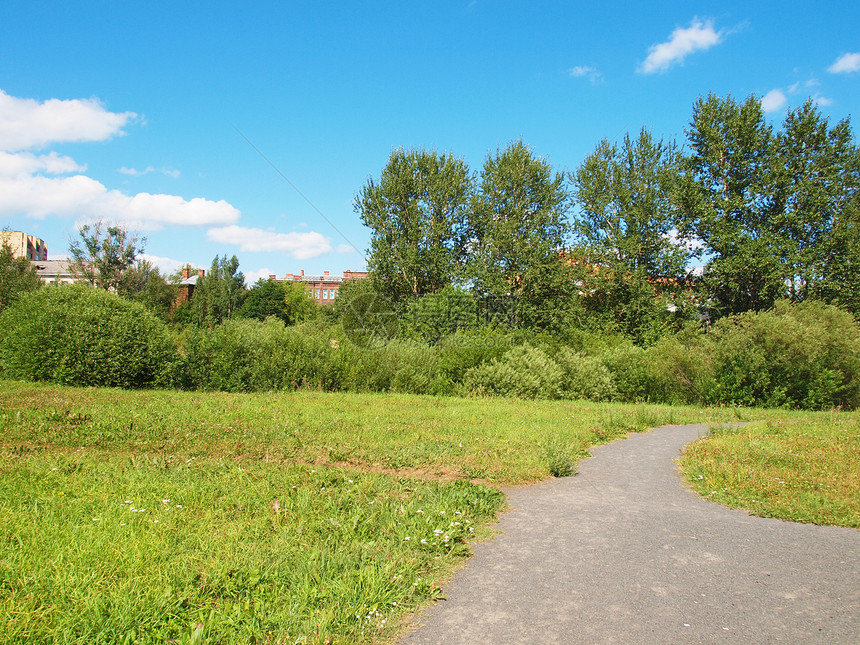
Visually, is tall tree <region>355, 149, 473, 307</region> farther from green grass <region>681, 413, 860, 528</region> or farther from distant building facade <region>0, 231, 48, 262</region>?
distant building facade <region>0, 231, 48, 262</region>

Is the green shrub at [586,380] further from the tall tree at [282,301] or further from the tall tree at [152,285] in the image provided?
the tall tree at [282,301]

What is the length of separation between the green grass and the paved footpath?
448 mm

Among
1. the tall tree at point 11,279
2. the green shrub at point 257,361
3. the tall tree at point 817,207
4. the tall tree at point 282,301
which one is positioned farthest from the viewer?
the tall tree at point 282,301

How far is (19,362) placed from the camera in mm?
18203

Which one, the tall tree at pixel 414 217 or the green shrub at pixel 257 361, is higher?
the tall tree at pixel 414 217

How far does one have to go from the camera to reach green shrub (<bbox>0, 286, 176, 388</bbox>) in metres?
17.9

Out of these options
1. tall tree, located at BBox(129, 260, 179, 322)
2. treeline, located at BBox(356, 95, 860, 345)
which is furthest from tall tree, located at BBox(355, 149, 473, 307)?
tall tree, located at BBox(129, 260, 179, 322)

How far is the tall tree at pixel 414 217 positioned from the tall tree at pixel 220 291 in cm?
4179

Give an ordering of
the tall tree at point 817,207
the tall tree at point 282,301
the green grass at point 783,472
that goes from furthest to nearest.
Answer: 1. the tall tree at point 282,301
2. the tall tree at point 817,207
3. the green grass at point 783,472

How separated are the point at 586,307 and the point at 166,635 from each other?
36968 millimetres

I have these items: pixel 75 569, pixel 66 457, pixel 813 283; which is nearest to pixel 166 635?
pixel 75 569

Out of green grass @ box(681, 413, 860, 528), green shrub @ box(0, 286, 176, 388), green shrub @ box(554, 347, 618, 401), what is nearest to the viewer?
green grass @ box(681, 413, 860, 528)

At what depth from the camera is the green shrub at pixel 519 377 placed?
2062 cm

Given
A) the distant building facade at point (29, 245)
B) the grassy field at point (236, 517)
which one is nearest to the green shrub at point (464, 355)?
the grassy field at point (236, 517)
